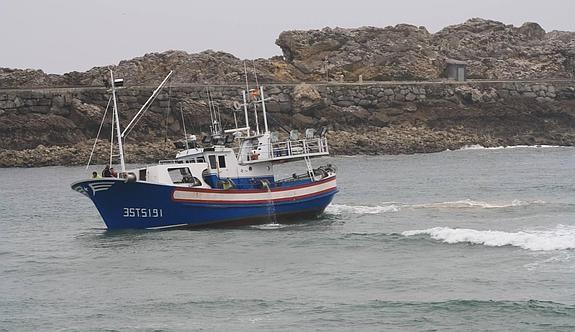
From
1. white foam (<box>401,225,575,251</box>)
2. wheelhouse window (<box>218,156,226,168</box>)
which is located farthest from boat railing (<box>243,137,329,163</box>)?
white foam (<box>401,225,575,251</box>)

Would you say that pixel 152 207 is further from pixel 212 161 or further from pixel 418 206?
pixel 418 206

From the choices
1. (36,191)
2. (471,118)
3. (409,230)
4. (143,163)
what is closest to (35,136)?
(143,163)

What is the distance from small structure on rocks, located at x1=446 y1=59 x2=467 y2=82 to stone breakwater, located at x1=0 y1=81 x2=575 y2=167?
421cm

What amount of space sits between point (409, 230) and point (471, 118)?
6402cm

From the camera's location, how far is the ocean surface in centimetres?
2086

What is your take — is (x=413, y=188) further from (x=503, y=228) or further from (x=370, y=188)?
(x=503, y=228)

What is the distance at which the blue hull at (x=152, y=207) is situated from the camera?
114 ft

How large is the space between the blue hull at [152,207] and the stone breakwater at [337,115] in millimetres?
42532

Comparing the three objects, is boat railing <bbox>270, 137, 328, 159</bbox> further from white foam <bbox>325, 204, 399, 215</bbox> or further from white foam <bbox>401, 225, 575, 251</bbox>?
white foam <bbox>401, 225, 575, 251</bbox>

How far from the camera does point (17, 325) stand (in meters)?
21.3

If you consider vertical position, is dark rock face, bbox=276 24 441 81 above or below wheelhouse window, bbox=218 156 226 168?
above

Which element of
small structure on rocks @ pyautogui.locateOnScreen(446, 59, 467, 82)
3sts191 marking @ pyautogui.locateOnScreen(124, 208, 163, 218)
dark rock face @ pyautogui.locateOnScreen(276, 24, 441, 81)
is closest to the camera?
3sts191 marking @ pyautogui.locateOnScreen(124, 208, 163, 218)

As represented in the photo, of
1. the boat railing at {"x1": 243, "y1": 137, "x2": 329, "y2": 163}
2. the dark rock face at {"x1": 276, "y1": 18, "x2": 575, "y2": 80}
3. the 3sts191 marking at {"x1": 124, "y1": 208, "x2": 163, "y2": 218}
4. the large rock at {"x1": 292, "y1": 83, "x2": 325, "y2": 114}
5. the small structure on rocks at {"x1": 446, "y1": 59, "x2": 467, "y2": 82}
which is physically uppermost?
the dark rock face at {"x1": 276, "y1": 18, "x2": 575, "y2": 80}

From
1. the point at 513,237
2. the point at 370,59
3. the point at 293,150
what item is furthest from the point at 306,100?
the point at 513,237
